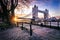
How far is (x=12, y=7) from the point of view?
3.69 meters

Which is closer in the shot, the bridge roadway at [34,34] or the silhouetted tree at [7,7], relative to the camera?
the bridge roadway at [34,34]

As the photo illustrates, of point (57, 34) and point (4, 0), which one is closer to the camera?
point (57, 34)

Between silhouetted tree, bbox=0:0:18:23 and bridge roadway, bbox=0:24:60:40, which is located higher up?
silhouetted tree, bbox=0:0:18:23

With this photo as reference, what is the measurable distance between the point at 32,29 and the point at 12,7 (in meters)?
0.82

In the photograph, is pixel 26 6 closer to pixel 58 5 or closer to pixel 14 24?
pixel 14 24

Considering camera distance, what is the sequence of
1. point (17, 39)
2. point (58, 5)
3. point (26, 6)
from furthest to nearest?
1. point (26, 6)
2. point (58, 5)
3. point (17, 39)

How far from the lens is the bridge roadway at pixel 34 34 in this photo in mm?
3045

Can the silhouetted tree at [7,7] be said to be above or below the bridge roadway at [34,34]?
above

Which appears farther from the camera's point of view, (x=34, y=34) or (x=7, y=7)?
(x=7, y=7)

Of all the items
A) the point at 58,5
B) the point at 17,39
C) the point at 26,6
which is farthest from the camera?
the point at 26,6

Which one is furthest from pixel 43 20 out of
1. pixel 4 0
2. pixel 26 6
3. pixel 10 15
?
pixel 4 0

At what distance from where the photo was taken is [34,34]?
3.24 metres

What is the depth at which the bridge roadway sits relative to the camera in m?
3.04

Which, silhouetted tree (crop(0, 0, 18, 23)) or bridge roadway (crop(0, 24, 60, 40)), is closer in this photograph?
bridge roadway (crop(0, 24, 60, 40))
